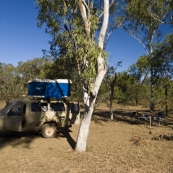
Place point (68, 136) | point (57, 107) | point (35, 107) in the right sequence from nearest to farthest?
1. point (35, 107)
2. point (57, 107)
3. point (68, 136)

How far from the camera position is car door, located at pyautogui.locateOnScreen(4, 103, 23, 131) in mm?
9875

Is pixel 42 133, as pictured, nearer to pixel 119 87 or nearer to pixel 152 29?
pixel 152 29

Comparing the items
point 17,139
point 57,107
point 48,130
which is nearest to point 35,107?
point 57,107

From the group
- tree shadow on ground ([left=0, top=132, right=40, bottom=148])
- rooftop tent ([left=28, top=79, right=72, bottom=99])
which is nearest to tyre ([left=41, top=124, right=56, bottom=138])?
tree shadow on ground ([left=0, top=132, right=40, bottom=148])

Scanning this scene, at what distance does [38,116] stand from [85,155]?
3.51m

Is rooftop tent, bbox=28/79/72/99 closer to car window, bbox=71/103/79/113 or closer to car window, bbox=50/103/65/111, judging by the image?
car window, bbox=50/103/65/111

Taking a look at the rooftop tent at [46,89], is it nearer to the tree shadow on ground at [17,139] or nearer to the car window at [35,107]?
the car window at [35,107]

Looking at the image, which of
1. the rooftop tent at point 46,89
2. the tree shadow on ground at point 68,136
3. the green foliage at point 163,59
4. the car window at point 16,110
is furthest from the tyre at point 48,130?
the green foliage at point 163,59

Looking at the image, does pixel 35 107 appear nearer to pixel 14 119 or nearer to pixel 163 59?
pixel 14 119

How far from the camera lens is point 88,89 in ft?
25.5

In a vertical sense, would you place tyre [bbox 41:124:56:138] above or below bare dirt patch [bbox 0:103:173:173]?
above

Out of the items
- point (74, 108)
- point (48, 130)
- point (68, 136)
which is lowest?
point (68, 136)

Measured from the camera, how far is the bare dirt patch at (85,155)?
262 inches

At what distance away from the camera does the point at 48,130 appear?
421 inches
